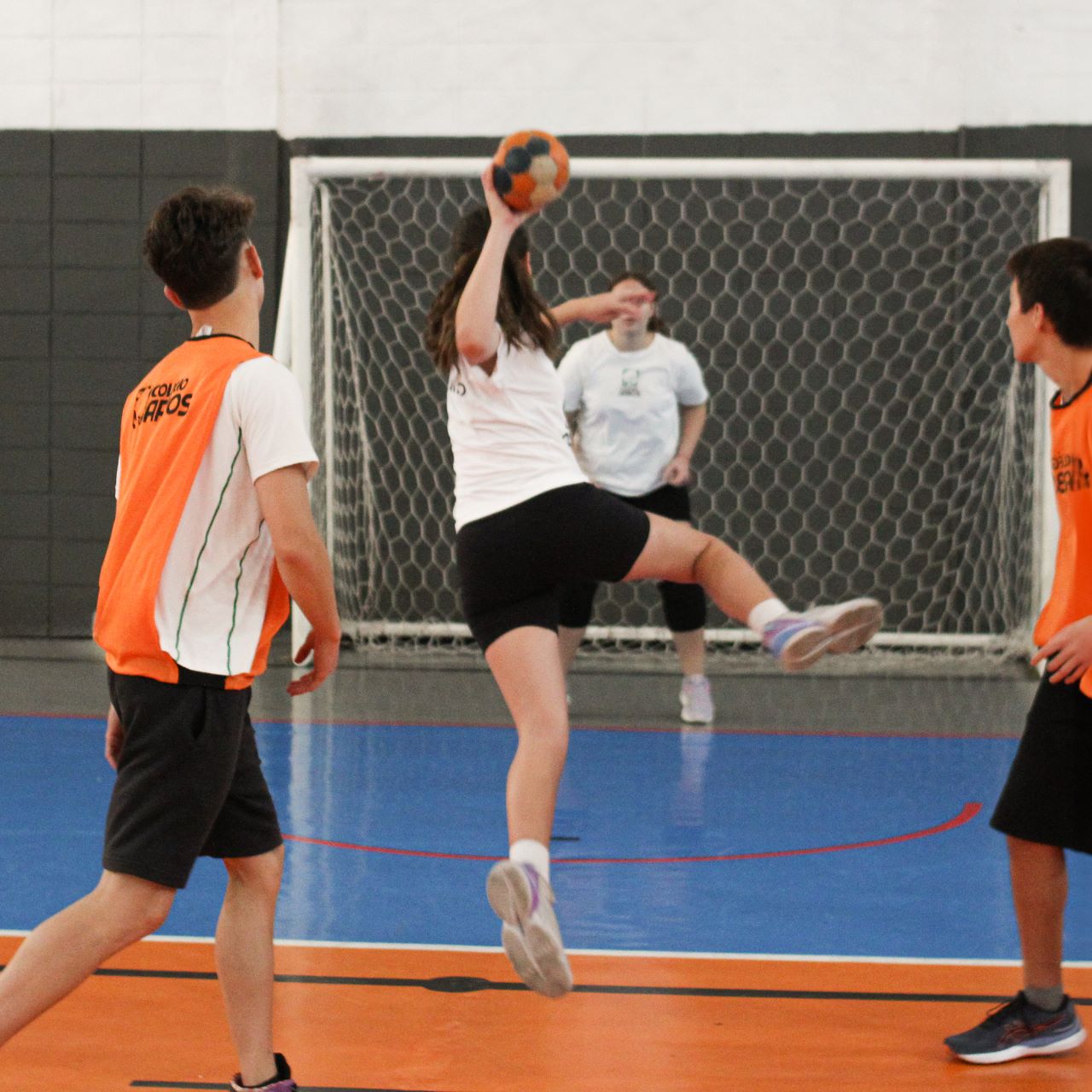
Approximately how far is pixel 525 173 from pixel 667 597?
330 centimetres

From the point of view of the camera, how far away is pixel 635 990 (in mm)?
2838

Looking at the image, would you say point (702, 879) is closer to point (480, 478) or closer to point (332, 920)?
point (332, 920)

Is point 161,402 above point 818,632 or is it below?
above

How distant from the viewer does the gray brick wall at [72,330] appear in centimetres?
768

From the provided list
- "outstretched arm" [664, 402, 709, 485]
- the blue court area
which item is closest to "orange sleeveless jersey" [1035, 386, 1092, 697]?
the blue court area

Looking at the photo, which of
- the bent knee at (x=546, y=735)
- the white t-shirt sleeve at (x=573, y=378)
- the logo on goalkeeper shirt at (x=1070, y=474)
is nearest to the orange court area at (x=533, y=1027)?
the bent knee at (x=546, y=735)

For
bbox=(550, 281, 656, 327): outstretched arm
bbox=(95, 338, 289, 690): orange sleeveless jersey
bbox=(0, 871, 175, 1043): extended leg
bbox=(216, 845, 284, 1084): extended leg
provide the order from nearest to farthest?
bbox=(0, 871, 175, 1043): extended leg → bbox=(95, 338, 289, 690): orange sleeveless jersey → bbox=(216, 845, 284, 1084): extended leg → bbox=(550, 281, 656, 327): outstretched arm

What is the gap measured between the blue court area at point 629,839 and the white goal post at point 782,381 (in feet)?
6.93

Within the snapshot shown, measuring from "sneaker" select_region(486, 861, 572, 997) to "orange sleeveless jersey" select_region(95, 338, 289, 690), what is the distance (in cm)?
57

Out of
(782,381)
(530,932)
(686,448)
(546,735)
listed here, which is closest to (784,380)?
(782,381)

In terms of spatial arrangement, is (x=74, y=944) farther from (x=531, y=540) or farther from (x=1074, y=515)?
(x=1074, y=515)

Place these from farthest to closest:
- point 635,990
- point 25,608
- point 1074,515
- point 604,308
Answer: point 25,608
point 604,308
point 635,990
point 1074,515

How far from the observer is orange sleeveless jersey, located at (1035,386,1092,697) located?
244 centimetres

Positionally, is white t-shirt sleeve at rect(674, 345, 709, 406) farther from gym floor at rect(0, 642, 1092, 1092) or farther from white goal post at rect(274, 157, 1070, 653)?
white goal post at rect(274, 157, 1070, 653)
